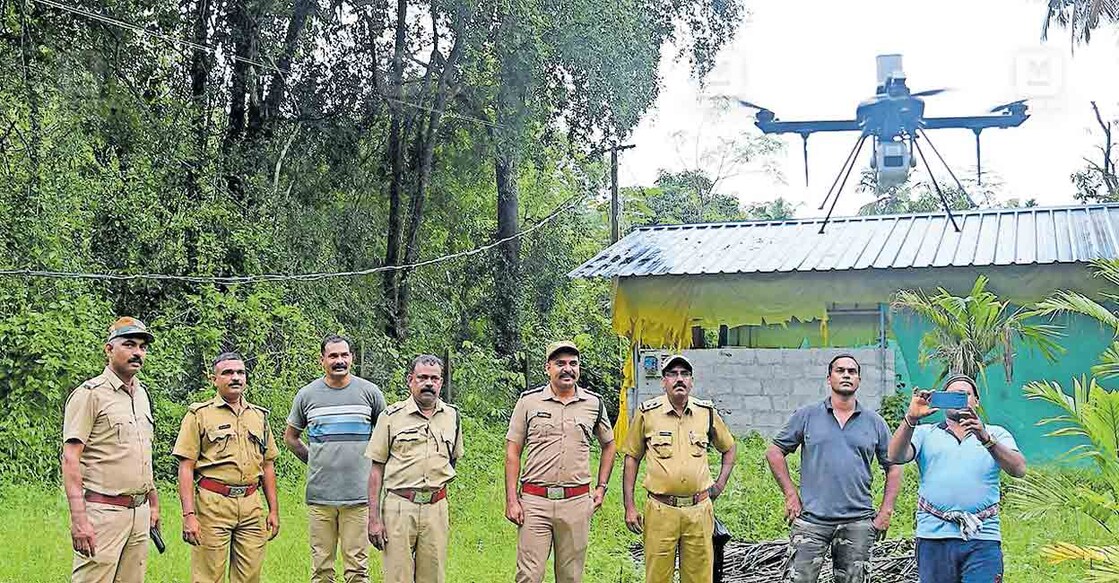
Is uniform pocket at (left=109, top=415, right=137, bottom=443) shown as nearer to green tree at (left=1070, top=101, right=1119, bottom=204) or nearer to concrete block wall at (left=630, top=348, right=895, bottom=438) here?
concrete block wall at (left=630, top=348, right=895, bottom=438)

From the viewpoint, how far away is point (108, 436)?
5.18 meters

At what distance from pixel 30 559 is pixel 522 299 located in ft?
37.3

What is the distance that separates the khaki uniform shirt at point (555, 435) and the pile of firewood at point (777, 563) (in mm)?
2369

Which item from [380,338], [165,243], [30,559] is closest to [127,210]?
[165,243]

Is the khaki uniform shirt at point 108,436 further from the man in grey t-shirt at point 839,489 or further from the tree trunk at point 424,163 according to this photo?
the tree trunk at point 424,163

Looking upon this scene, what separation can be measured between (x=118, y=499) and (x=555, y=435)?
2034 mm

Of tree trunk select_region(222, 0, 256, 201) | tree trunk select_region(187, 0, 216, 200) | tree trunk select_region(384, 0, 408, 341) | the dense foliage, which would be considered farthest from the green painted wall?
tree trunk select_region(187, 0, 216, 200)

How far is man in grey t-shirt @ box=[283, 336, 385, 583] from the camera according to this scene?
6062 mm

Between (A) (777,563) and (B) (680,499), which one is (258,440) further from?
(A) (777,563)

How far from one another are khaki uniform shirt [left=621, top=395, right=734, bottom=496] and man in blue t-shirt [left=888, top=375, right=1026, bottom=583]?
1151mm

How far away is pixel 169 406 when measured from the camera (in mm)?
11945

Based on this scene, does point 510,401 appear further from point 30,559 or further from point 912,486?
point 30,559

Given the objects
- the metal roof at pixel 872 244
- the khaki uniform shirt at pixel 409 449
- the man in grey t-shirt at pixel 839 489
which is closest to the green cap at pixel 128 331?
the khaki uniform shirt at pixel 409 449

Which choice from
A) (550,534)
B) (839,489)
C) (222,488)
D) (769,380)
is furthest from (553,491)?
(769,380)
